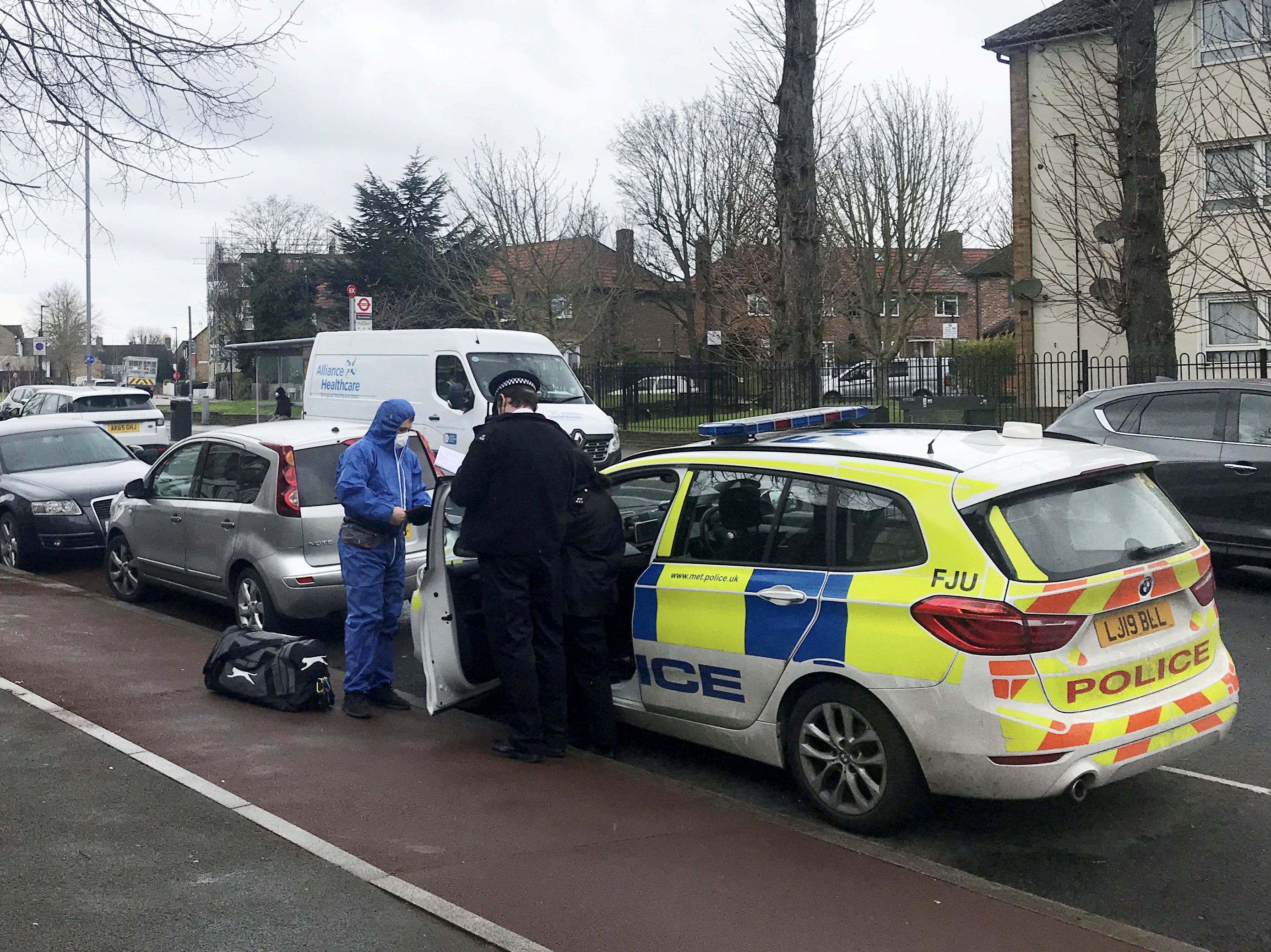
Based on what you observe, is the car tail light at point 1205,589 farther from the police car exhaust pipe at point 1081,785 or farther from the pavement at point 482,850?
the pavement at point 482,850

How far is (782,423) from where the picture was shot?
20.5 ft

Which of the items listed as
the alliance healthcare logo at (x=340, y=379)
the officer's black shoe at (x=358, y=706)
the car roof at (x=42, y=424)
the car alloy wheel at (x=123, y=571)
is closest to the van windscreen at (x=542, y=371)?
the alliance healthcare logo at (x=340, y=379)

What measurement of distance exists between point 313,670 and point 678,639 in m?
2.40

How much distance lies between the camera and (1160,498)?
512 centimetres

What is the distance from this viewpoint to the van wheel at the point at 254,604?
8.27 metres

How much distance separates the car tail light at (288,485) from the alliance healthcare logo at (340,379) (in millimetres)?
9768

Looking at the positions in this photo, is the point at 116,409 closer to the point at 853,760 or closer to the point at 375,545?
the point at 375,545

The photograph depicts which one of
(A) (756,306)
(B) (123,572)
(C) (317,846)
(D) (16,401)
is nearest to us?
(C) (317,846)

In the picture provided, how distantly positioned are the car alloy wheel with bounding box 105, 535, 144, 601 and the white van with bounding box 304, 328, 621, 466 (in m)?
6.26

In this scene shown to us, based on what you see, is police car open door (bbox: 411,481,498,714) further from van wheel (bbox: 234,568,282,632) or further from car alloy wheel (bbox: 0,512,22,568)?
car alloy wheel (bbox: 0,512,22,568)

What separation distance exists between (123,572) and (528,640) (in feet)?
18.9

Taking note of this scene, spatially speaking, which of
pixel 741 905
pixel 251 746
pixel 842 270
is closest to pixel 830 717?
pixel 741 905

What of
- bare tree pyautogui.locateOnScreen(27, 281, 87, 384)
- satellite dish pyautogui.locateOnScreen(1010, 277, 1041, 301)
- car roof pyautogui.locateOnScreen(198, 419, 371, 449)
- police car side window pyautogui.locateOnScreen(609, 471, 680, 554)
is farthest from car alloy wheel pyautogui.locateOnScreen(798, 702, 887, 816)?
bare tree pyautogui.locateOnScreen(27, 281, 87, 384)

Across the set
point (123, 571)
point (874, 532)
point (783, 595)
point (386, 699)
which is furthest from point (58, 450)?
point (874, 532)
